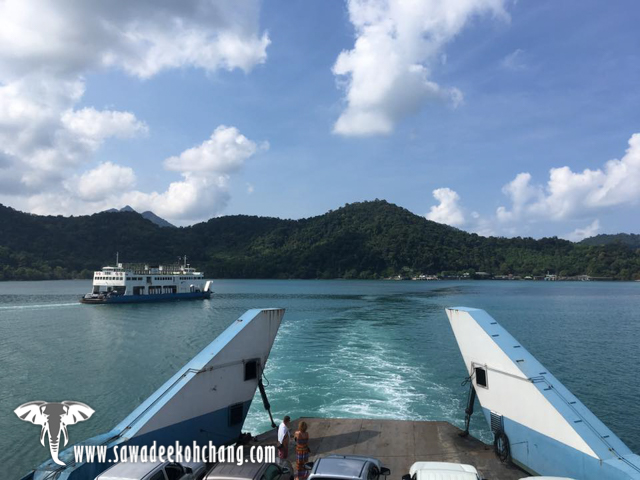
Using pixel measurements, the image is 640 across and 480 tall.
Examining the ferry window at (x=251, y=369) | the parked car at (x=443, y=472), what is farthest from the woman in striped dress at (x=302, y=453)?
the ferry window at (x=251, y=369)

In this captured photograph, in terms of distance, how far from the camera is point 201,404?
10500 mm

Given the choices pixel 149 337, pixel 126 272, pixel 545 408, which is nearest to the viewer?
pixel 545 408

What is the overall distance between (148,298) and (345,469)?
286 feet

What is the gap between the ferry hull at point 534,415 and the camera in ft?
25.8

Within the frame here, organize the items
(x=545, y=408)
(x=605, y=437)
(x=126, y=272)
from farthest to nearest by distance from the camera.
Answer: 1. (x=126, y=272)
2. (x=545, y=408)
3. (x=605, y=437)

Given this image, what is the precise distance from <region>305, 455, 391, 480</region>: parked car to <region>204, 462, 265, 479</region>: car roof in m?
0.98

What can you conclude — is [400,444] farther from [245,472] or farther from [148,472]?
[148,472]

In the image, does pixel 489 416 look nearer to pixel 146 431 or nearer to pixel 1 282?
pixel 146 431

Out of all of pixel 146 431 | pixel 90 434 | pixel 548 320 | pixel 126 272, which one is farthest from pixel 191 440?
pixel 126 272

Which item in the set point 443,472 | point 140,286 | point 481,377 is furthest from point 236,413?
point 140,286

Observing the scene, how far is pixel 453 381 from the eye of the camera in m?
24.9

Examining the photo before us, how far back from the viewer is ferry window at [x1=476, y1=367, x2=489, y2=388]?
1098 cm

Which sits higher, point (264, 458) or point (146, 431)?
point (146, 431)

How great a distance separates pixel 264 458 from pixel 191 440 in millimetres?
1869
